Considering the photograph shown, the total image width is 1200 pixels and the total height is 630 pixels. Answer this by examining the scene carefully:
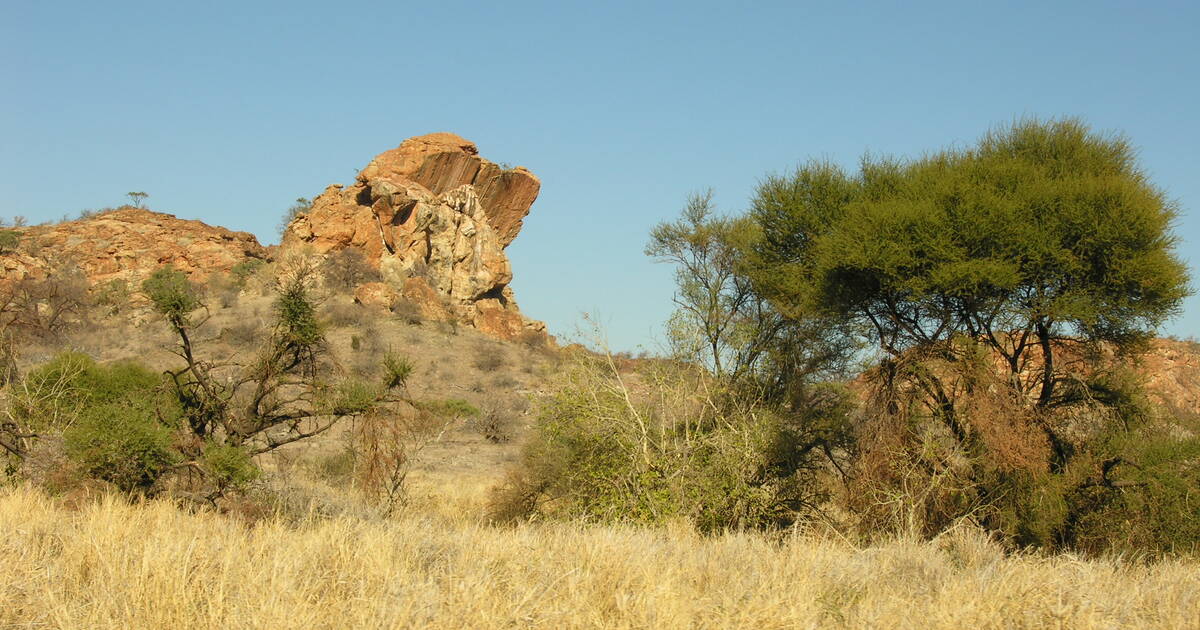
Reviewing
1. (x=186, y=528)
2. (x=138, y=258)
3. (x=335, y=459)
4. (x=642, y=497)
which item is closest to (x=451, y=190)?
(x=138, y=258)

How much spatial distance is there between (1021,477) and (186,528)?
10.1m

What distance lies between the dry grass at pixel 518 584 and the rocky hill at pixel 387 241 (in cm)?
4192

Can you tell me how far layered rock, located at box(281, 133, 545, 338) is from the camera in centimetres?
5294

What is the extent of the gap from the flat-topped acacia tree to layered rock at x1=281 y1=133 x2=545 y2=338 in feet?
122

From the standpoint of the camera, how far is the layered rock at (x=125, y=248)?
5172cm

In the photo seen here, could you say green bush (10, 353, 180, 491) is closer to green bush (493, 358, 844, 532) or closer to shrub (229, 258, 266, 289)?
green bush (493, 358, 844, 532)

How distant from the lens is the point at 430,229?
181 feet

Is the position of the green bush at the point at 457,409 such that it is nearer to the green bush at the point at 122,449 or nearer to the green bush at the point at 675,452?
the green bush at the point at 675,452

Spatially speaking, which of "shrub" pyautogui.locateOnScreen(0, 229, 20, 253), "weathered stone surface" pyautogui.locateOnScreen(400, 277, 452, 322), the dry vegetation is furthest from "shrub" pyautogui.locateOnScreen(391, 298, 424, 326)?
the dry vegetation

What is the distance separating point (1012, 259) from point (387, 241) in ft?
146

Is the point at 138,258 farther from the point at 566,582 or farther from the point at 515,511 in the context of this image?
the point at 566,582

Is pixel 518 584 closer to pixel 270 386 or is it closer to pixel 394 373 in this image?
pixel 394 373

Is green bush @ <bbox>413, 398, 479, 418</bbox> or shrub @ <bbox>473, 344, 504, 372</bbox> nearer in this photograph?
green bush @ <bbox>413, 398, 479, 418</bbox>

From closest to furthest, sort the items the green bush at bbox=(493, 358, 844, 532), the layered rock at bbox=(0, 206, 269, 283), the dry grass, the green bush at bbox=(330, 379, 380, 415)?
the dry grass < the green bush at bbox=(330, 379, 380, 415) < the green bush at bbox=(493, 358, 844, 532) < the layered rock at bbox=(0, 206, 269, 283)
